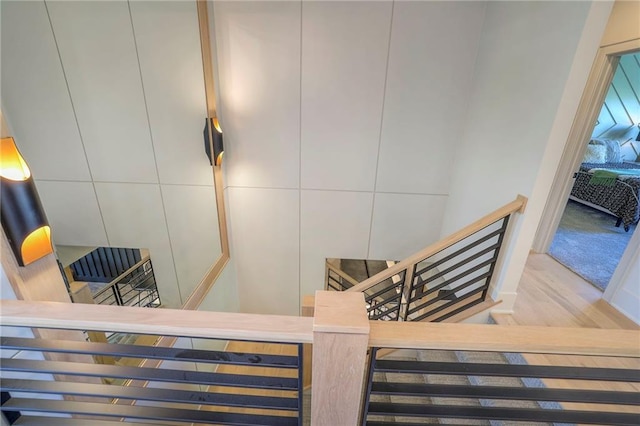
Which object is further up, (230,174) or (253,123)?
(253,123)

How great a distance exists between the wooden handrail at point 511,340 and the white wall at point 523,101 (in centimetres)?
127

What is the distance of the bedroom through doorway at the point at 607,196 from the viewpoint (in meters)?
3.10

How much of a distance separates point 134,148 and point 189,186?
0.61 meters

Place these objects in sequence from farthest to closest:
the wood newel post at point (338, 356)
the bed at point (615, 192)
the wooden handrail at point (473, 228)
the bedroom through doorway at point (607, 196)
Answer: the bed at point (615, 192)
the bedroom through doorway at point (607, 196)
the wooden handrail at point (473, 228)
the wood newel post at point (338, 356)

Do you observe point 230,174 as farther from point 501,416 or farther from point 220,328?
point 501,416

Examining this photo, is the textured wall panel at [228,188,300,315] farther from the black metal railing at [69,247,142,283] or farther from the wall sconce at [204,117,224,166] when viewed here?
the black metal railing at [69,247,142,283]

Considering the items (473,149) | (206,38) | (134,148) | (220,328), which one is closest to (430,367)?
(220,328)

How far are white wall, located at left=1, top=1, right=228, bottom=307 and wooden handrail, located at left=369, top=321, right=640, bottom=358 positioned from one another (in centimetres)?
206

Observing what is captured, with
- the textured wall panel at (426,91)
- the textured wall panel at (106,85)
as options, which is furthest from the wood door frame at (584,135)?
the textured wall panel at (106,85)

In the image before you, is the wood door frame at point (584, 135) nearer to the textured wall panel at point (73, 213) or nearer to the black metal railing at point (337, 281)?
the black metal railing at point (337, 281)

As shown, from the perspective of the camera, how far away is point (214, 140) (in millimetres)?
2977

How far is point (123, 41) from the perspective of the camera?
7.06ft

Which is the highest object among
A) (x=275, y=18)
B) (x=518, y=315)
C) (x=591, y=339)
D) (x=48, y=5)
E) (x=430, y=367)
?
(x=275, y=18)

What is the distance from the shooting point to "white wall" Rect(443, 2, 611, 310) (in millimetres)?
1622
